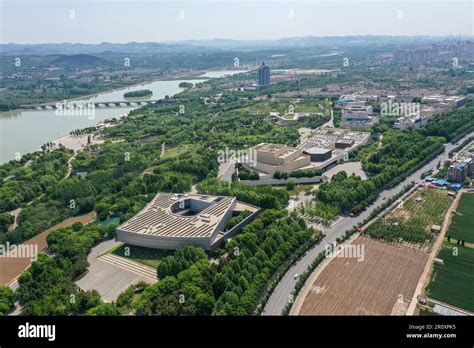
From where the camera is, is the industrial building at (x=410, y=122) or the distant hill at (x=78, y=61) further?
the distant hill at (x=78, y=61)

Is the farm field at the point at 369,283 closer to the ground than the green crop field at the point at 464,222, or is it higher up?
closer to the ground

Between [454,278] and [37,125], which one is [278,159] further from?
[37,125]

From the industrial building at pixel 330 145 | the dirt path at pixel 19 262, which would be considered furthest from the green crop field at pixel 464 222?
the dirt path at pixel 19 262

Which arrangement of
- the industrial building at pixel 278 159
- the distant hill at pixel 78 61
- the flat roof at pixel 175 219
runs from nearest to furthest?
the flat roof at pixel 175 219 < the industrial building at pixel 278 159 < the distant hill at pixel 78 61

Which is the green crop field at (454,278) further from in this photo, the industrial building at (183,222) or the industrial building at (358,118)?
the industrial building at (358,118)

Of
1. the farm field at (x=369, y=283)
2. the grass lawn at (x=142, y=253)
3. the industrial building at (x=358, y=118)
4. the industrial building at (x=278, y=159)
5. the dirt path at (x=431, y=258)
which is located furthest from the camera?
the industrial building at (x=358, y=118)

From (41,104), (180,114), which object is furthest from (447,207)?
(41,104)
